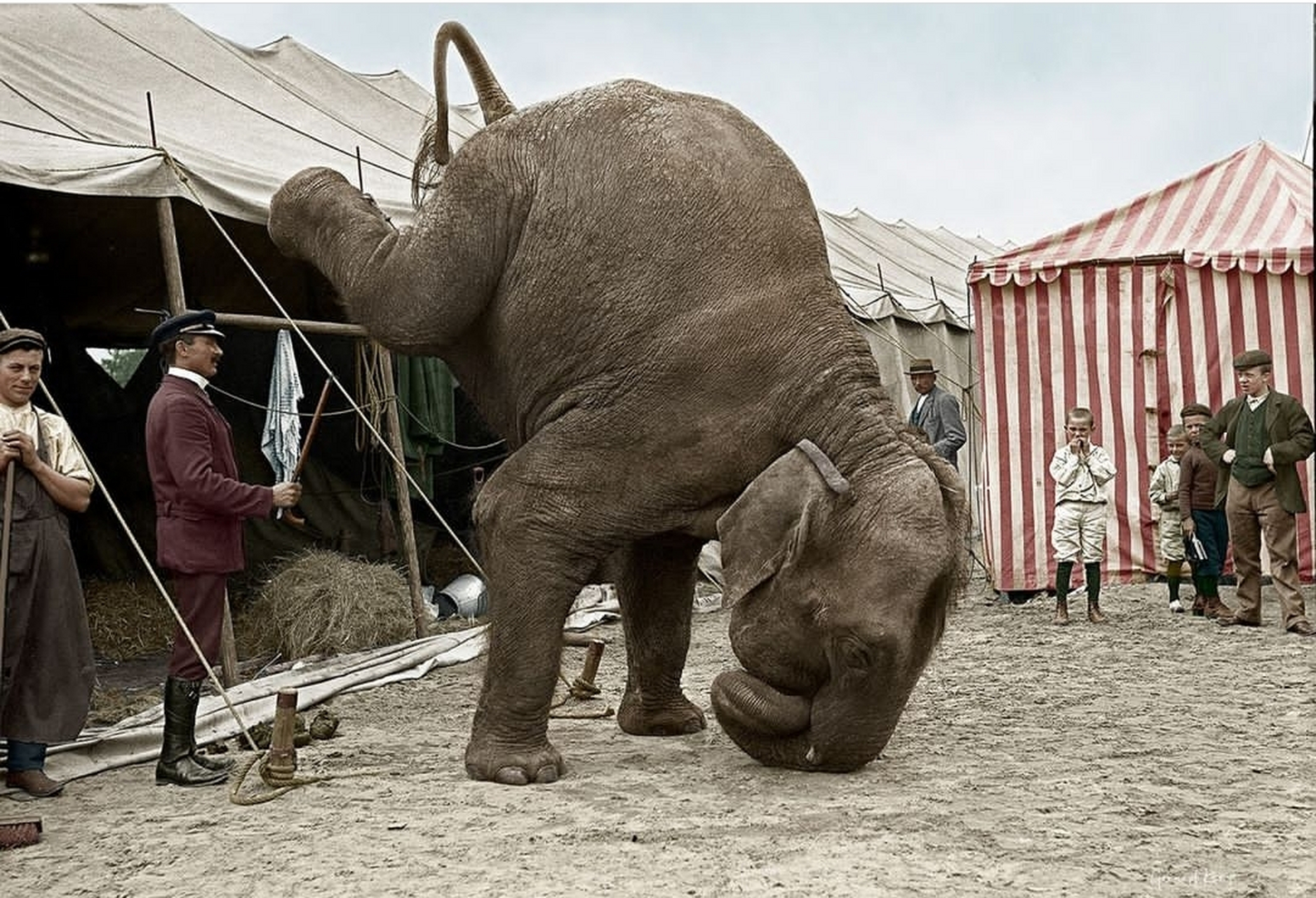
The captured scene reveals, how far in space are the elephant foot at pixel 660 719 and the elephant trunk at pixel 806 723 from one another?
80 cm

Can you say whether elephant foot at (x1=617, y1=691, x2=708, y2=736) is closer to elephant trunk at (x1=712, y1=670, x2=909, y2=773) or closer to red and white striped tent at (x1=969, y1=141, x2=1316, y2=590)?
elephant trunk at (x1=712, y1=670, x2=909, y2=773)

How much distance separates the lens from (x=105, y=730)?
5195 millimetres

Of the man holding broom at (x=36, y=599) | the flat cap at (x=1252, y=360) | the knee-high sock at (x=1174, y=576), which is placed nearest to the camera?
the man holding broom at (x=36, y=599)

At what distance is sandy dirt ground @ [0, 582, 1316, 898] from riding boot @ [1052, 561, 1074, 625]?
3104 millimetres

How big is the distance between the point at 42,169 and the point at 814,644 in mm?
4172

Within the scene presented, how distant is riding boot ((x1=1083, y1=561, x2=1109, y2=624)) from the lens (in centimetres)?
884

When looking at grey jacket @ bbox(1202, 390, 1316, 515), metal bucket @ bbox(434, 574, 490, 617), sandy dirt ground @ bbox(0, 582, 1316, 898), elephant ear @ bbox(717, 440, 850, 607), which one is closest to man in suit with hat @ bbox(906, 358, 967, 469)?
grey jacket @ bbox(1202, 390, 1316, 515)

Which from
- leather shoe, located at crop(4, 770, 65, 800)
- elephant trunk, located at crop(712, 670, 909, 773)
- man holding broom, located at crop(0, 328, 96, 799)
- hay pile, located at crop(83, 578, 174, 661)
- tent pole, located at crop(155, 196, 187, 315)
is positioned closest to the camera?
elephant trunk, located at crop(712, 670, 909, 773)

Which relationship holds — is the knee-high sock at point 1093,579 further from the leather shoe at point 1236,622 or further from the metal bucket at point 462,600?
the metal bucket at point 462,600

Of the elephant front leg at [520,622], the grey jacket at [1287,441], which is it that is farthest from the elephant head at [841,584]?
the grey jacket at [1287,441]

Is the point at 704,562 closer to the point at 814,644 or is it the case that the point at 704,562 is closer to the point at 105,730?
the point at 105,730

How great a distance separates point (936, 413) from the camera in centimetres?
969

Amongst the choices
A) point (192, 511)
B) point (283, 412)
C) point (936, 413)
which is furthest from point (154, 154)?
point (936, 413)

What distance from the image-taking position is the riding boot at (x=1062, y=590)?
8.92m
